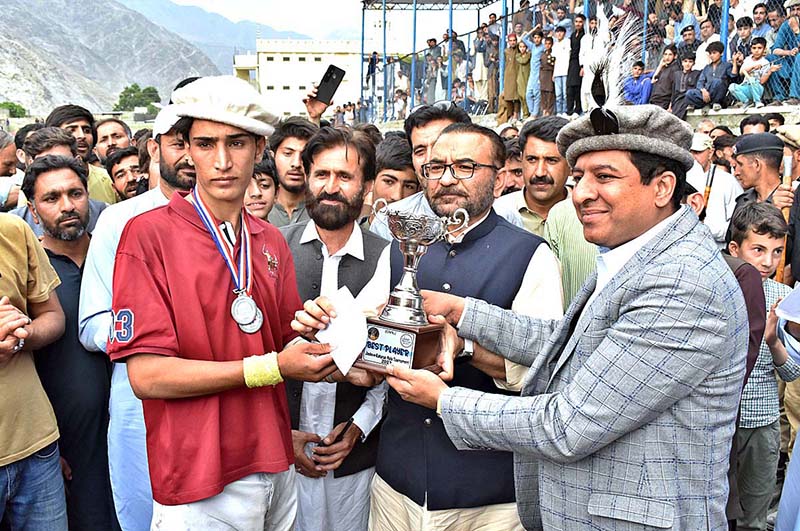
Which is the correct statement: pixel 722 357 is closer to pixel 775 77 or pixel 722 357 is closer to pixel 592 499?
pixel 592 499

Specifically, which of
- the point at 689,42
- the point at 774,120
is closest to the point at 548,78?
the point at 689,42

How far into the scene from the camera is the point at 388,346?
262cm

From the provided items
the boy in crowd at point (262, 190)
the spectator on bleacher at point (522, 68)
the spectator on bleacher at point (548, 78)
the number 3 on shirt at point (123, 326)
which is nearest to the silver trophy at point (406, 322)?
the number 3 on shirt at point (123, 326)

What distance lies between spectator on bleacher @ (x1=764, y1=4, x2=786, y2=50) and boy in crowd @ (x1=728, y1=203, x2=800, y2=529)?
310 inches

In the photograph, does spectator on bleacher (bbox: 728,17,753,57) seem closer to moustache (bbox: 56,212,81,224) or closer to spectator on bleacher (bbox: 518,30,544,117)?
spectator on bleacher (bbox: 518,30,544,117)

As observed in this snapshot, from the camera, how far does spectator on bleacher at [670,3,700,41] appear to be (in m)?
12.8

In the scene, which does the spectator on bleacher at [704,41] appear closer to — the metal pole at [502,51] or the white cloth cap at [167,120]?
the metal pole at [502,51]

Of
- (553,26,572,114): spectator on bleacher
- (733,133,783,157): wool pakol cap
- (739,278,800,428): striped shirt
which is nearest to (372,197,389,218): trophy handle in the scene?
(739,278,800,428): striped shirt

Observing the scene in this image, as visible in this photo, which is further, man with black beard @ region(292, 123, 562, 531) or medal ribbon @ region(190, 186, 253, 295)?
man with black beard @ region(292, 123, 562, 531)

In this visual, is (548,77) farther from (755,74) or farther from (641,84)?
(755,74)

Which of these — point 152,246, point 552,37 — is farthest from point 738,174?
point 552,37

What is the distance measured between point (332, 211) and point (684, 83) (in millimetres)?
10051

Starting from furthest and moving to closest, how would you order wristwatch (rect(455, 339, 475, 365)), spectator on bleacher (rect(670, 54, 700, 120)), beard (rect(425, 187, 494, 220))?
spectator on bleacher (rect(670, 54, 700, 120)) → beard (rect(425, 187, 494, 220)) → wristwatch (rect(455, 339, 475, 365))

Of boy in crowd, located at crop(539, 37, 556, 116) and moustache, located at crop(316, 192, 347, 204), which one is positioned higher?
boy in crowd, located at crop(539, 37, 556, 116)
